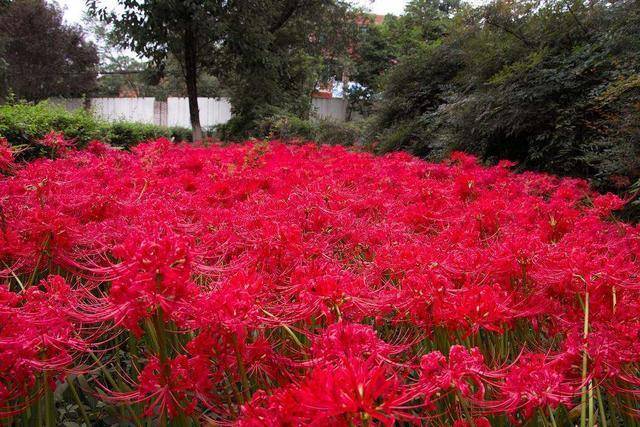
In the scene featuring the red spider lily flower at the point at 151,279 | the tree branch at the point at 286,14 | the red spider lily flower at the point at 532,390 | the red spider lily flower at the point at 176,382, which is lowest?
the red spider lily flower at the point at 176,382

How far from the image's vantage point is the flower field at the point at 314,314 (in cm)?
97

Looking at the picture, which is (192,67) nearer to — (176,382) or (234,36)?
(234,36)

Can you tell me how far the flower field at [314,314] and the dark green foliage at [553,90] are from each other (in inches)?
105

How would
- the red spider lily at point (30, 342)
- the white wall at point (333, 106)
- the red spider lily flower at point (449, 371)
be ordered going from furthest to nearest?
the white wall at point (333, 106) < the red spider lily at point (30, 342) < the red spider lily flower at point (449, 371)

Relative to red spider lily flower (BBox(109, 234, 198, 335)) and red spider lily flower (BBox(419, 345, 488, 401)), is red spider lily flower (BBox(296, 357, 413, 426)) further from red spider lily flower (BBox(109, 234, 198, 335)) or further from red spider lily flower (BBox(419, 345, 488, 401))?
red spider lily flower (BBox(109, 234, 198, 335))

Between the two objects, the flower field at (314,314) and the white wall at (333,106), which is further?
the white wall at (333,106)

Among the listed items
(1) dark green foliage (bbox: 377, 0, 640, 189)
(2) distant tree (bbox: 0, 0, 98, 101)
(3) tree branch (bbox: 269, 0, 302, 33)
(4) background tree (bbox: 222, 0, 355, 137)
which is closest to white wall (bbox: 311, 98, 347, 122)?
(4) background tree (bbox: 222, 0, 355, 137)

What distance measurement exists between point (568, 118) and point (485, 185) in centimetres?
247

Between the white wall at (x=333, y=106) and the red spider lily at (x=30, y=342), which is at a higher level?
the white wall at (x=333, y=106)

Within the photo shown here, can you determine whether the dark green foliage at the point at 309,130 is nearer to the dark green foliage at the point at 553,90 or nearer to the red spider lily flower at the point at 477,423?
the dark green foliage at the point at 553,90

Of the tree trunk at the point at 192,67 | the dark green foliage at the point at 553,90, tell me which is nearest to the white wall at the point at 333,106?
the tree trunk at the point at 192,67

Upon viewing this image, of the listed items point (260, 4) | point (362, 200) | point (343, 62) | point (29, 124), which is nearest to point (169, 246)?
point (362, 200)

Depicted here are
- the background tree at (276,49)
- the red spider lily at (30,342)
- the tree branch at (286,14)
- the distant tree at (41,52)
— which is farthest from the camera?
the distant tree at (41,52)

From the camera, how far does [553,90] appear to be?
567cm
